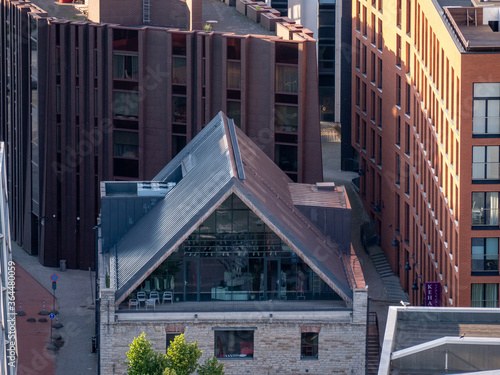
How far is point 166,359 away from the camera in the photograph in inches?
3413

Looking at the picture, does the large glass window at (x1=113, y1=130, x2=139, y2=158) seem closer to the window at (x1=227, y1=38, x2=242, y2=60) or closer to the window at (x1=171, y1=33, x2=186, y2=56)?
the window at (x1=171, y1=33, x2=186, y2=56)

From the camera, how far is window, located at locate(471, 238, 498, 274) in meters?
96.7

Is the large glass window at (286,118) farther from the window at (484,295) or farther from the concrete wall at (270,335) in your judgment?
the concrete wall at (270,335)

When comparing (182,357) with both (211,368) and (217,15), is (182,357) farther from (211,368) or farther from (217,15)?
(217,15)

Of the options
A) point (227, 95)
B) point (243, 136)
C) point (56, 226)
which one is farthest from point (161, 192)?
point (56, 226)

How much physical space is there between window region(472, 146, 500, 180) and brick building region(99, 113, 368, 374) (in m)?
8.68

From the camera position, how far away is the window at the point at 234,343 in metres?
94.4

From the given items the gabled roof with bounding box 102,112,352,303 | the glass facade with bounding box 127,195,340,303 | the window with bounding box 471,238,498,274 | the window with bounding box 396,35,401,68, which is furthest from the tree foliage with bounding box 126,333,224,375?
the window with bounding box 396,35,401,68

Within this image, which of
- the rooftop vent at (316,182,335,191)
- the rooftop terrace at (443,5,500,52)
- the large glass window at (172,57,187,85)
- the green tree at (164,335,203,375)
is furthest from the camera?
the large glass window at (172,57,187,85)

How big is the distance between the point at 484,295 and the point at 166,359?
20.5 m

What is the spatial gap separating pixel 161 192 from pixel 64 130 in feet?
75.8

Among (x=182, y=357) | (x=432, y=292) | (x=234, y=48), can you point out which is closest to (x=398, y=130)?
(x=234, y=48)

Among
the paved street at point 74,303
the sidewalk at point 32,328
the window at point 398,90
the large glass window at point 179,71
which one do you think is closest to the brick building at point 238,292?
the paved street at point 74,303

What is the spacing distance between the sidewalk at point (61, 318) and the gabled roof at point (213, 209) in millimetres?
9648
